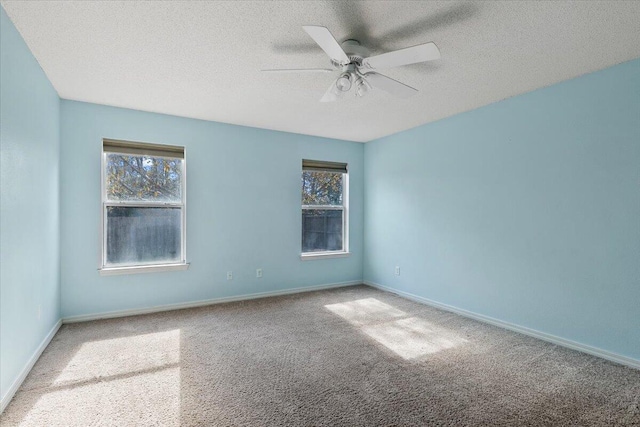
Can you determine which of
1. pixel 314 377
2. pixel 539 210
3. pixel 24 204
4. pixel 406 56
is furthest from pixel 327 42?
pixel 539 210

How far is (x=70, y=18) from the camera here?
79.5 inches

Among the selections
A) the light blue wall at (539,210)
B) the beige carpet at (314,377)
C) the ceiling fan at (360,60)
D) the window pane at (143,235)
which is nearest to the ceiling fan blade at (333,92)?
the ceiling fan at (360,60)

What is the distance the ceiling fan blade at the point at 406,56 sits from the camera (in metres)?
1.86

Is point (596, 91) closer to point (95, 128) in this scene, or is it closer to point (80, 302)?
point (95, 128)

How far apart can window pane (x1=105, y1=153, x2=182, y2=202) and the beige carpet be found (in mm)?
1436

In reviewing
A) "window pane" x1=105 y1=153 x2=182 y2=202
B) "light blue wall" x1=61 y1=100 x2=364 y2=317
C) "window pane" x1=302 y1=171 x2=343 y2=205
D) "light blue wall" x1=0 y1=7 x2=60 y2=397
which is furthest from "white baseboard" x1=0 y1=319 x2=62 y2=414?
"window pane" x1=302 y1=171 x2=343 y2=205

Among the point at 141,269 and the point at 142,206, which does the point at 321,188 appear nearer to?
the point at 142,206

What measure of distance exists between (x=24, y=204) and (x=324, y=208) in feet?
11.7

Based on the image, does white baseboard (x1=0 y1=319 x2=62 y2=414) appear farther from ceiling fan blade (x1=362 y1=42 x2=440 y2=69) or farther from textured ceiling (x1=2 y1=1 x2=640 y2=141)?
ceiling fan blade (x1=362 y1=42 x2=440 y2=69)

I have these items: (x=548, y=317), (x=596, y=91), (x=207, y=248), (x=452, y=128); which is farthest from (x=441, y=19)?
(x=207, y=248)

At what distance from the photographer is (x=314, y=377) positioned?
2.34 meters

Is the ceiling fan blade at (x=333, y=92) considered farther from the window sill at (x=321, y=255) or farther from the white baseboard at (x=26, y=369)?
the white baseboard at (x=26, y=369)

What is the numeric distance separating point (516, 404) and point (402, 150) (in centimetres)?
338

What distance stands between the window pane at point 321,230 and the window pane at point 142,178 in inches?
73.1
